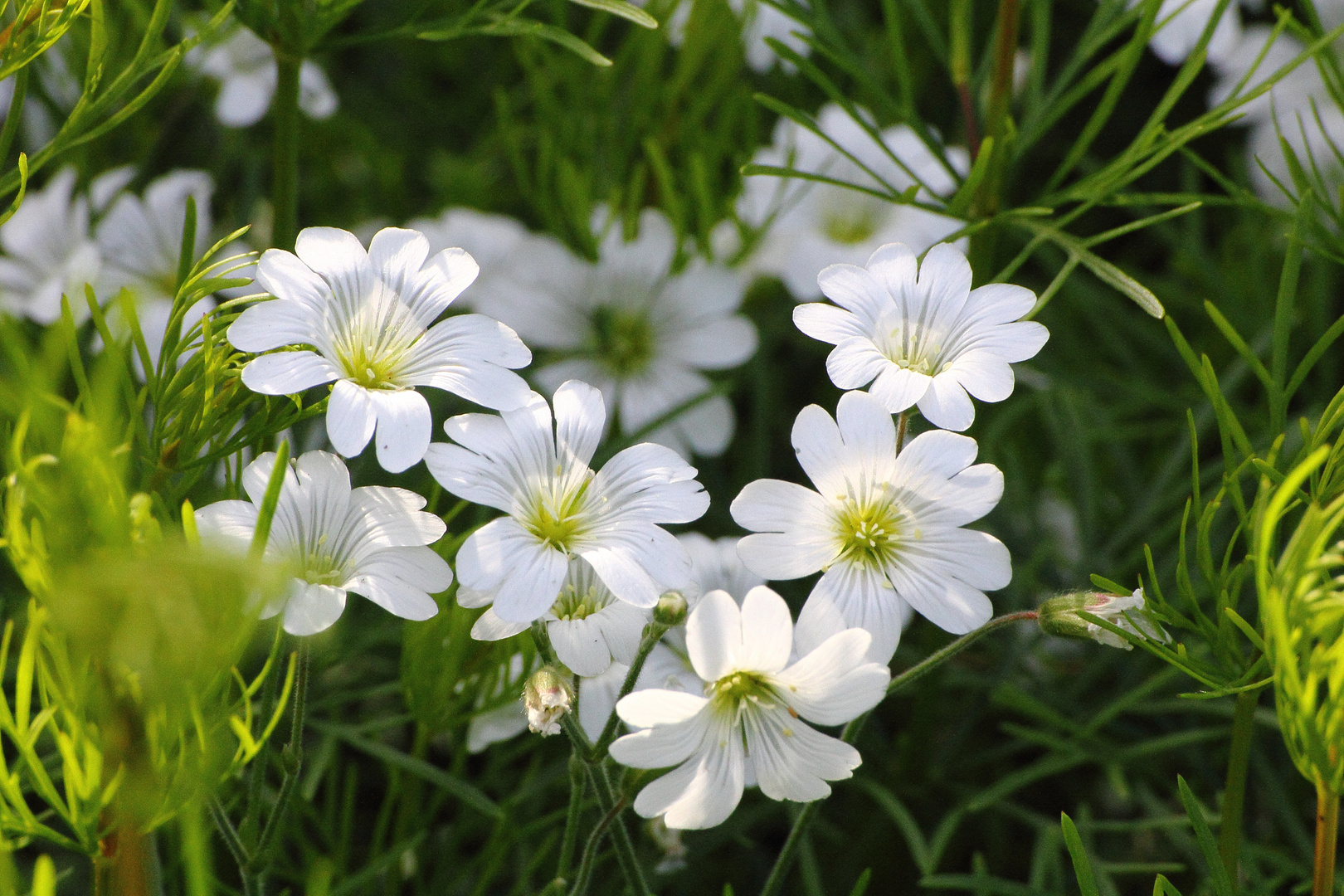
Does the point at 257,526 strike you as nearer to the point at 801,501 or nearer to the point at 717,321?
the point at 801,501

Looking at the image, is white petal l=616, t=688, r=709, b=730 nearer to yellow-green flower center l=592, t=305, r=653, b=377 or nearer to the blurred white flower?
yellow-green flower center l=592, t=305, r=653, b=377

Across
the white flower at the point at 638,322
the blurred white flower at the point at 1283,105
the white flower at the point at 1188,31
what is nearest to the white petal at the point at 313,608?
the white flower at the point at 638,322

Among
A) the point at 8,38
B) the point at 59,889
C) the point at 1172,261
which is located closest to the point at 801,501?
the point at 8,38

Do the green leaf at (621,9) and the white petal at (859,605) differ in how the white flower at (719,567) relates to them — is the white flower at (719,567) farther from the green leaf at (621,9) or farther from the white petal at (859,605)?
the green leaf at (621,9)

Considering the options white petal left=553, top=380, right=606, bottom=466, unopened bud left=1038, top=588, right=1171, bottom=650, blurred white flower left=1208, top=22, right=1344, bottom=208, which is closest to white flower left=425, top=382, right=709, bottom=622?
white petal left=553, top=380, right=606, bottom=466

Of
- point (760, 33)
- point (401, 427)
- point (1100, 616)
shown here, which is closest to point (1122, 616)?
point (1100, 616)

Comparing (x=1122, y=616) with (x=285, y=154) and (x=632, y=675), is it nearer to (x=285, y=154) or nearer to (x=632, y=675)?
(x=632, y=675)
